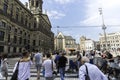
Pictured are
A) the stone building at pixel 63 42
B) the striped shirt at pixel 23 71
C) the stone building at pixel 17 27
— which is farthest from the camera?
the stone building at pixel 63 42

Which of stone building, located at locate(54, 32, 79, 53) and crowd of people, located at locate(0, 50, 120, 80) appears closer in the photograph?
crowd of people, located at locate(0, 50, 120, 80)

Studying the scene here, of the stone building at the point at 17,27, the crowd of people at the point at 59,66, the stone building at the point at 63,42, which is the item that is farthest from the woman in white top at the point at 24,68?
the stone building at the point at 63,42

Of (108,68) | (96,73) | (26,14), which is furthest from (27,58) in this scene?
(26,14)

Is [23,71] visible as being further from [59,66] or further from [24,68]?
[59,66]

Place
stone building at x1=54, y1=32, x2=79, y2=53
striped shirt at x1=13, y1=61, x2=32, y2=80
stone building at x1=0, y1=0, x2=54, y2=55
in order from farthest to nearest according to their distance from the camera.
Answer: stone building at x1=54, y1=32, x2=79, y2=53 → stone building at x1=0, y1=0, x2=54, y2=55 → striped shirt at x1=13, y1=61, x2=32, y2=80

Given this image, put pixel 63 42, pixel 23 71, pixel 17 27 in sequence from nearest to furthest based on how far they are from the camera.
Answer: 1. pixel 23 71
2. pixel 17 27
3. pixel 63 42

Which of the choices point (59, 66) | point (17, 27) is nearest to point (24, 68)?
point (59, 66)

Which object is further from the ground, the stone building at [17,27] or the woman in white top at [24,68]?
the stone building at [17,27]

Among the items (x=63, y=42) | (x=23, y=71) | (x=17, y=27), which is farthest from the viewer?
(x=63, y=42)

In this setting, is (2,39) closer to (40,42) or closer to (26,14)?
(26,14)

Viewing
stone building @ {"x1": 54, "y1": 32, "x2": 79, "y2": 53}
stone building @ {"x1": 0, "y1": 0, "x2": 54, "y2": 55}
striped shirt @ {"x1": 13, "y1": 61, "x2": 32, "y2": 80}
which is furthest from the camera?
stone building @ {"x1": 54, "y1": 32, "x2": 79, "y2": 53}

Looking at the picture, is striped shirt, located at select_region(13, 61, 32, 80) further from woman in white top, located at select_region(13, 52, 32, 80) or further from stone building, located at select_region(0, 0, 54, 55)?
stone building, located at select_region(0, 0, 54, 55)

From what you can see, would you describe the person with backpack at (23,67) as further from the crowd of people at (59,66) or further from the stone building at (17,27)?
the stone building at (17,27)

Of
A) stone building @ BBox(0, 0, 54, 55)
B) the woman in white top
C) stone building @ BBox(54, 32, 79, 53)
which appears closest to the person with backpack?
the woman in white top
